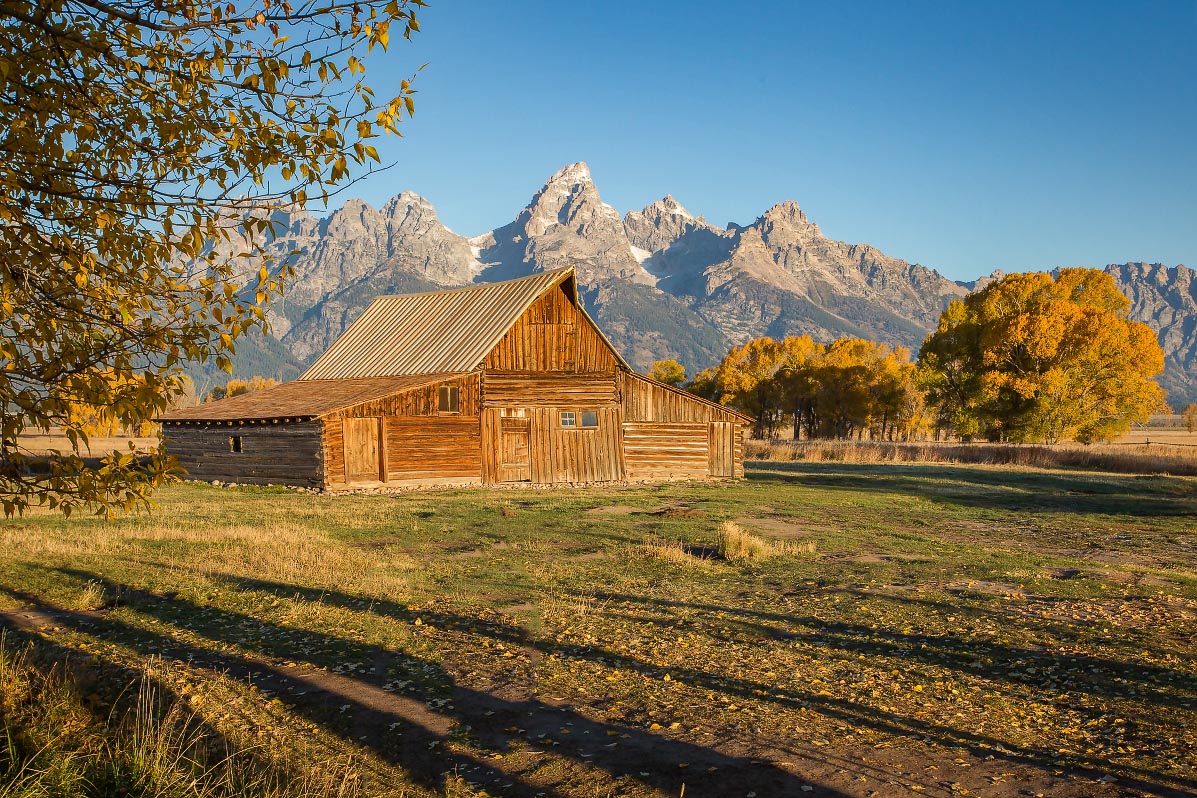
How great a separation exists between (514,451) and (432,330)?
27.3 feet

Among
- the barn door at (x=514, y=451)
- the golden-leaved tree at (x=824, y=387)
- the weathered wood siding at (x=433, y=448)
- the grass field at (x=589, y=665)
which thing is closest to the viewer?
the grass field at (x=589, y=665)

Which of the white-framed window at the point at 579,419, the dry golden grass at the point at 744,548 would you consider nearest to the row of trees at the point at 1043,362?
the white-framed window at the point at 579,419

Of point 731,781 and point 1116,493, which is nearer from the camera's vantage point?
point 731,781

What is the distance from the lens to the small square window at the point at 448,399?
3388 cm

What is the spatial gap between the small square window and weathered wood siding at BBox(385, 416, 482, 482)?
1.07ft

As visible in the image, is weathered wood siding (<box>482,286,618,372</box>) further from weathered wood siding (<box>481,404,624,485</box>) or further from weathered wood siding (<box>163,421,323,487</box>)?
weathered wood siding (<box>163,421,323,487</box>)

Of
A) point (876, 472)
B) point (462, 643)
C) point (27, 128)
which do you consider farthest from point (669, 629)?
point (876, 472)

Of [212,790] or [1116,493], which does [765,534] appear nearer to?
[212,790]

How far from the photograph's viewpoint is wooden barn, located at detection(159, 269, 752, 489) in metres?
32.3

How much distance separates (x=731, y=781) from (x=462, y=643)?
15.2 ft

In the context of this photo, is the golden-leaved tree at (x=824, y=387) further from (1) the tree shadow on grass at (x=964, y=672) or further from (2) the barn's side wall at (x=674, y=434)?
(1) the tree shadow on grass at (x=964, y=672)

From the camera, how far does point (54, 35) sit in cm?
525

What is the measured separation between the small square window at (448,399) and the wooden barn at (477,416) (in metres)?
0.06

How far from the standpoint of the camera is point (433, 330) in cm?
4016
